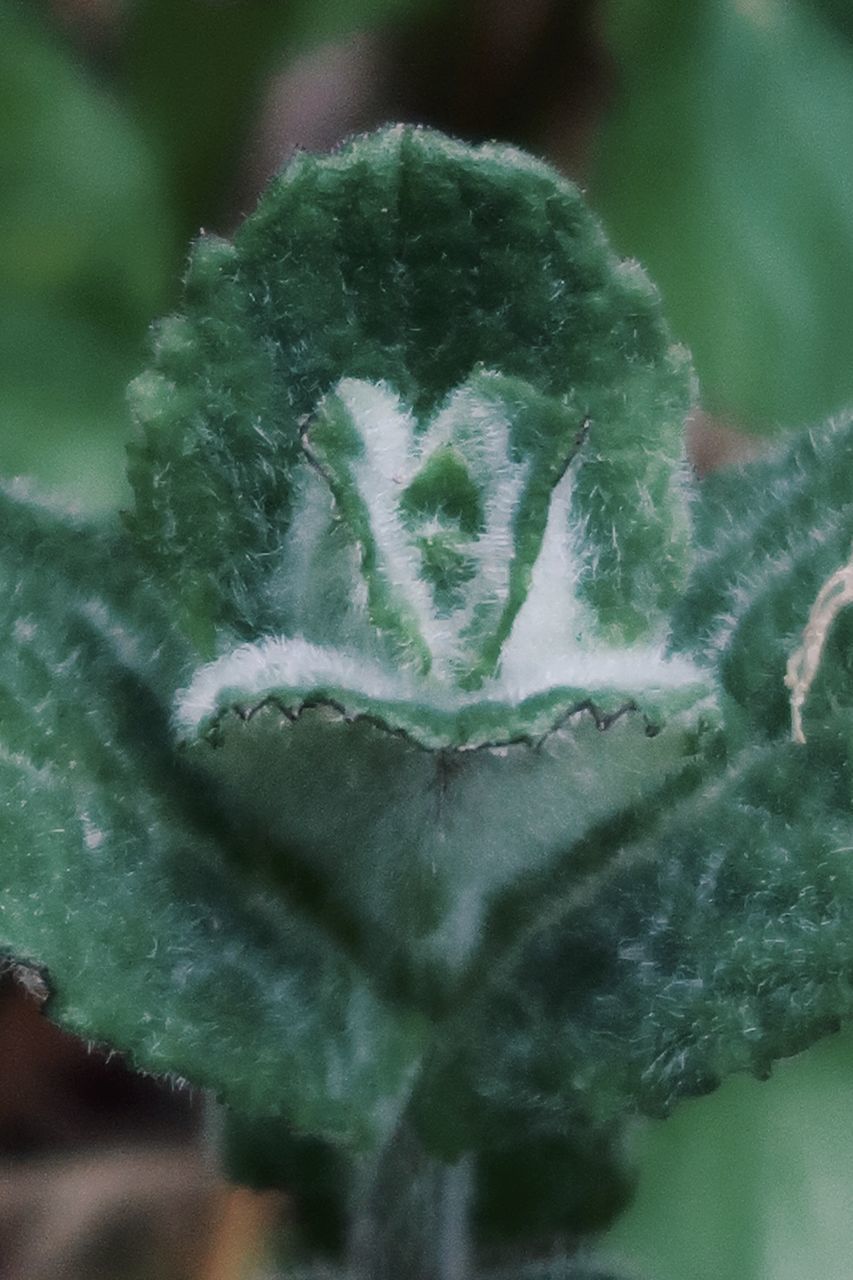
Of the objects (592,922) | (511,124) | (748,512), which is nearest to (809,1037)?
(592,922)

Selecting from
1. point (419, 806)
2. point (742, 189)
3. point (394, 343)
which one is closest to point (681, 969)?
point (419, 806)

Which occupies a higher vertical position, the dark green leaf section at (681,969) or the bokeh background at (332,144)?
the bokeh background at (332,144)

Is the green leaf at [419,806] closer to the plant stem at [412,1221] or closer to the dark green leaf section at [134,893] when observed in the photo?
the dark green leaf section at [134,893]

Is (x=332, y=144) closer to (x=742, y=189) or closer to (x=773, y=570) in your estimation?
(x=742, y=189)

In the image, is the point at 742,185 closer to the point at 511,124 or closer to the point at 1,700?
the point at 511,124

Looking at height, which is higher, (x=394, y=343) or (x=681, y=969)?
(x=394, y=343)

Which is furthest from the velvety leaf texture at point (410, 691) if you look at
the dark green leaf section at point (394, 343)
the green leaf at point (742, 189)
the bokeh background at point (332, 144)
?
the green leaf at point (742, 189)

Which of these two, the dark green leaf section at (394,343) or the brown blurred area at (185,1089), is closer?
the dark green leaf section at (394,343)
